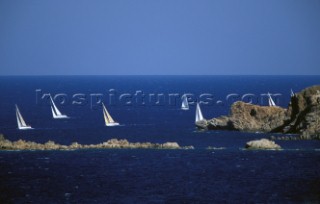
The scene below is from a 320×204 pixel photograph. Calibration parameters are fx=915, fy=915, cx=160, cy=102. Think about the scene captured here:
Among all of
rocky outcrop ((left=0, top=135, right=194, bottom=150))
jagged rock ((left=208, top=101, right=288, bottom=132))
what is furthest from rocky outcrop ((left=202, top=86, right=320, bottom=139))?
rocky outcrop ((left=0, top=135, right=194, bottom=150))

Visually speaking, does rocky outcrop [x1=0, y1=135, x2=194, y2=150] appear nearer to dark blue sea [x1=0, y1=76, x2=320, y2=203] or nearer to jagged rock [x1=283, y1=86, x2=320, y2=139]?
dark blue sea [x1=0, y1=76, x2=320, y2=203]

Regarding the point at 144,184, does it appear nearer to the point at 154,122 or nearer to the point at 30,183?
the point at 30,183

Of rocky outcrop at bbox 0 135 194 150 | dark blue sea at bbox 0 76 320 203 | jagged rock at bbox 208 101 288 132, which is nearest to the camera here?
dark blue sea at bbox 0 76 320 203

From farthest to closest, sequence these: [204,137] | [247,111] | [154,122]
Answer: [154,122]
[247,111]
[204,137]

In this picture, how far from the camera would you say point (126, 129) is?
156125 millimetres

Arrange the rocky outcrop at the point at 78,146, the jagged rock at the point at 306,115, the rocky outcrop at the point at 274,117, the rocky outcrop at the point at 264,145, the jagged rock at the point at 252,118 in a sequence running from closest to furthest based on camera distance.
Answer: the rocky outcrop at the point at 264,145 → the rocky outcrop at the point at 78,146 → the jagged rock at the point at 306,115 → the rocky outcrop at the point at 274,117 → the jagged rock at the point at 252,118

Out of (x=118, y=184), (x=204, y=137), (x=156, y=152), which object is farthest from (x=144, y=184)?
(x=204, y=137)

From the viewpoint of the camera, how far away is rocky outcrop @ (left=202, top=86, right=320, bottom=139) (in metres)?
136

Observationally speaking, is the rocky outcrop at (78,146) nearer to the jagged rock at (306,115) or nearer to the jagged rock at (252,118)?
the jagged rock at (306,115)

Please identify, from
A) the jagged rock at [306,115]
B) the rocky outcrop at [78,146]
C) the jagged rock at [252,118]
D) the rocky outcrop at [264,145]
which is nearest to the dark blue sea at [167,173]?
the rocky outcrop at [264,145]

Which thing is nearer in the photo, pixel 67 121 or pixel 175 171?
pixel 175 171

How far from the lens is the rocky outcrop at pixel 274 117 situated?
5354 inches

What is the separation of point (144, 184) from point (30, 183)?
11809 millimetres

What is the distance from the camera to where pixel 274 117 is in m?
145
